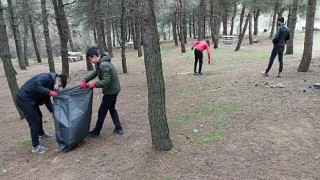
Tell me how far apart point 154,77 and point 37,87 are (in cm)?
226

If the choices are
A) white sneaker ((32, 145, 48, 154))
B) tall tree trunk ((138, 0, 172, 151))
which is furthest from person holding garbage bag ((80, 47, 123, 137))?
tall tree trunk ((138, 0, 172, 151))

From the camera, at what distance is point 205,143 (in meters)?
5.35

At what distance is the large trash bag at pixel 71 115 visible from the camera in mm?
5562

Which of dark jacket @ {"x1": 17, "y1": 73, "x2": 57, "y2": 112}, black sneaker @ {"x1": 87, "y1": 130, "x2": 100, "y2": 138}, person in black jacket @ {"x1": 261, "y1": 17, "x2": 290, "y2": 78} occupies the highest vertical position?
person in black jacket @ {"x1": 261, "y1": 17, "x2": 290, "y2": 78}

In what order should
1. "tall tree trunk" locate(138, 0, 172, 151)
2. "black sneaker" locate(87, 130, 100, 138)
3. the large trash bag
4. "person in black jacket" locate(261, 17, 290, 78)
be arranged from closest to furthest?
1. "tall tree trunk" locate(138, 0, 172, 151)
2. the large trash bag
3. "black sneaker" locate(87, 130, 100, 138)
4. "person in black jacket" locate(261, 17, 290, 78)

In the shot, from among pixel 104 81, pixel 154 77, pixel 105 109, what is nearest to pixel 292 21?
pixel 105 109

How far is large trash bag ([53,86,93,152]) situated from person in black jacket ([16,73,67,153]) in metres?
0.23

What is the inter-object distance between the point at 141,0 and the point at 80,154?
2.83 meters

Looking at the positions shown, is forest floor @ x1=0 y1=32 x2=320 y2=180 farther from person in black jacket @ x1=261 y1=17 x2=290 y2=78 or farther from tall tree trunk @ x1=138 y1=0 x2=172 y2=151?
person in black jacket @ x1=261 y1=17 x2=290 y2=78

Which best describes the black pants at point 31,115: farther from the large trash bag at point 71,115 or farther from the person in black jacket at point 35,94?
the large trash bag at point 71,115

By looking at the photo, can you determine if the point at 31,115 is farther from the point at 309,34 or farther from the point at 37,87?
the point at 309,34

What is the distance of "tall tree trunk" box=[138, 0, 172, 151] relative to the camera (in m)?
4.49

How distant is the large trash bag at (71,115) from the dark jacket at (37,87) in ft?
0.84

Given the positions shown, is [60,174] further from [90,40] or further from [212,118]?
[90,40]
